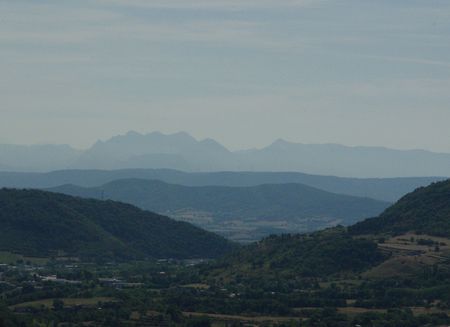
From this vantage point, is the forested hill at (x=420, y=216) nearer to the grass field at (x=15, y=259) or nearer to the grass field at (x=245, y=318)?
the grass field at (x=245, y=318)

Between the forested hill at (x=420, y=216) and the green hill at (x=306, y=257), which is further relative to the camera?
the forested hill at (x=420, y=216)

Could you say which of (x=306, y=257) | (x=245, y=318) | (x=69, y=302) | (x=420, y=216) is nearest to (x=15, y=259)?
(x=306, y=257)

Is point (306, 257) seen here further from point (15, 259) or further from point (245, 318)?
point (15, 259)

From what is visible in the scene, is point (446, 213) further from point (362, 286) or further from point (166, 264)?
point (166, 264)

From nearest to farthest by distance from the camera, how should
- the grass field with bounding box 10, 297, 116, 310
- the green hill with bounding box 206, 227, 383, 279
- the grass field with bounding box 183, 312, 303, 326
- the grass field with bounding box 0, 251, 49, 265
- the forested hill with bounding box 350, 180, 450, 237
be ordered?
the grass field with bounding box 183, 312, 303, 326 → the grass field with bounding box 10, 297, 116, 310 → the green hill with bounding box 206, 227, 383, 279 → the forested hill with bounding box 350, 180, 450, 237 → the grass field with bounding box 0, 251, 49, 265

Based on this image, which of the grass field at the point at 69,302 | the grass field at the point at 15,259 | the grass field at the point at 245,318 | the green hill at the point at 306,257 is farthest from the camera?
the grass field at the point at 15,259

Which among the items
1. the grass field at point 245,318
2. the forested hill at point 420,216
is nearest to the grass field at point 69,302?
the grass field at point 245,318

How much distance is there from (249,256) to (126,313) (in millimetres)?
50466

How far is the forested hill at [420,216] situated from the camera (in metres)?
157

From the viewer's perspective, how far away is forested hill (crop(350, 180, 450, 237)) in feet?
514

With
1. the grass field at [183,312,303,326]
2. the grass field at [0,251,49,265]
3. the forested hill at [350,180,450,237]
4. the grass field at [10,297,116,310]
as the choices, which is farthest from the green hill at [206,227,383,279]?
the grass field at [0,251,49,265]

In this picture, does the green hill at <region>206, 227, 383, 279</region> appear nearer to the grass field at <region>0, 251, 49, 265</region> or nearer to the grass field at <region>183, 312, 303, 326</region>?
the grass field at <region>183, 312, 303, 326</region>

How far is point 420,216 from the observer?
162375 mm

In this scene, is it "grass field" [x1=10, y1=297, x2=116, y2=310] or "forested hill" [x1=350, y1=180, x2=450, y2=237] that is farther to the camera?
"forested hill" [x1=350, y1=180, x2=450, y2=237]
